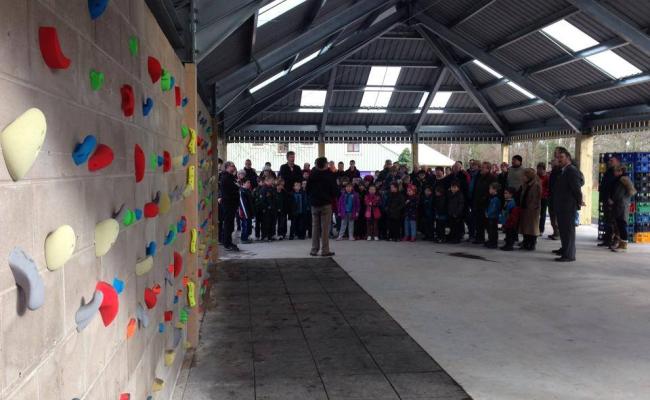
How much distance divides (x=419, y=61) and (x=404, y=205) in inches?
279

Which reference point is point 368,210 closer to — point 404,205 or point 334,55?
point 404,205

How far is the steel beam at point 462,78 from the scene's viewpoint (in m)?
16.2

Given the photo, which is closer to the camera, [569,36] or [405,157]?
[569,36]

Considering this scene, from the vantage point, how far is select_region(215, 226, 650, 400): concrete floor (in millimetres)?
4074

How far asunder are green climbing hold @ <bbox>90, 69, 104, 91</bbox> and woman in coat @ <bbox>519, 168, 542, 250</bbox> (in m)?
9.79

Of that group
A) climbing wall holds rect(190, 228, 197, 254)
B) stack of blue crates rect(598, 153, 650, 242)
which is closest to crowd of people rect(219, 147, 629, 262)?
stack of blue crates rect(598, 153, 650, 242)

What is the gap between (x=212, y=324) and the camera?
545cm

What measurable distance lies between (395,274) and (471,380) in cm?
411

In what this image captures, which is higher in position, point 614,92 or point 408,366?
point 614,92

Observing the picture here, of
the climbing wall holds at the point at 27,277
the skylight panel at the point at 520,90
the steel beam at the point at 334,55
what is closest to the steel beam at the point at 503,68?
the skylight panel at the point at 520,90

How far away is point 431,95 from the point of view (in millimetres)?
18250

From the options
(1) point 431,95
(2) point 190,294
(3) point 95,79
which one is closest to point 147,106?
(3) point 95,79

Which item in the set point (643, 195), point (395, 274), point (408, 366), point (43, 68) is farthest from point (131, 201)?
point (643, 195)

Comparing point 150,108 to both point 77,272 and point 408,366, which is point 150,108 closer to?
point 77,272
